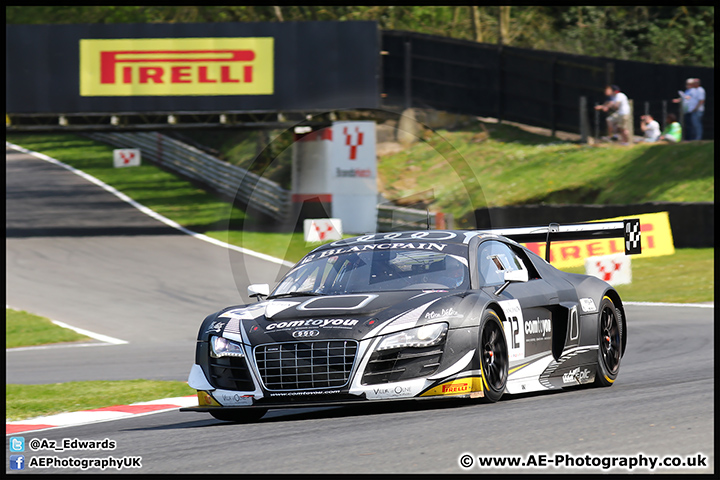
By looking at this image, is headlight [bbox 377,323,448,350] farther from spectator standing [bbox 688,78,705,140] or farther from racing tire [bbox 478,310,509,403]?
spectator standing [bbox 688,78,705,140]

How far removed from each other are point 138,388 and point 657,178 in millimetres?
20202

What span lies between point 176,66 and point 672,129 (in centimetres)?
1388

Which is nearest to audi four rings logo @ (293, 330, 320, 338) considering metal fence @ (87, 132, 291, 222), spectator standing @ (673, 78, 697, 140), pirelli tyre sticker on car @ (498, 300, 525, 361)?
pirelli tyre sticker on car @ (498, 300, 525, 361)

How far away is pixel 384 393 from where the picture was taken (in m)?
6.56

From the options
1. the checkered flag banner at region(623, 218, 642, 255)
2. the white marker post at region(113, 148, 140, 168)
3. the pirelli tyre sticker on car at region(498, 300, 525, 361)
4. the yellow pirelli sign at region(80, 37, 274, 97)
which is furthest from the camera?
the white marker post at region(113, 148, 140, 168)

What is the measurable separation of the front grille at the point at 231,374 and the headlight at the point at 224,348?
3 centimetres

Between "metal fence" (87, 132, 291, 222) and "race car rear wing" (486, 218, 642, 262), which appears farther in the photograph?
"metal fence" (87, 132, 291, 222)

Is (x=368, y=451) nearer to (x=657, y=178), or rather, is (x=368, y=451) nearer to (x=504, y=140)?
(x=657, y=178)

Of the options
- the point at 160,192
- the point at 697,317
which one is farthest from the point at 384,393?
the point at 160,192

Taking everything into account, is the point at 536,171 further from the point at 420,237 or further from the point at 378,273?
the point at 378,273

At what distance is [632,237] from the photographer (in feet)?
34.6

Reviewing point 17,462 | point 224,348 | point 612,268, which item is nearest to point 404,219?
point 612,268

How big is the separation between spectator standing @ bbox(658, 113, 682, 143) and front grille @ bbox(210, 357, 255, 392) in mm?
23749

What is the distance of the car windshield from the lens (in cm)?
747
